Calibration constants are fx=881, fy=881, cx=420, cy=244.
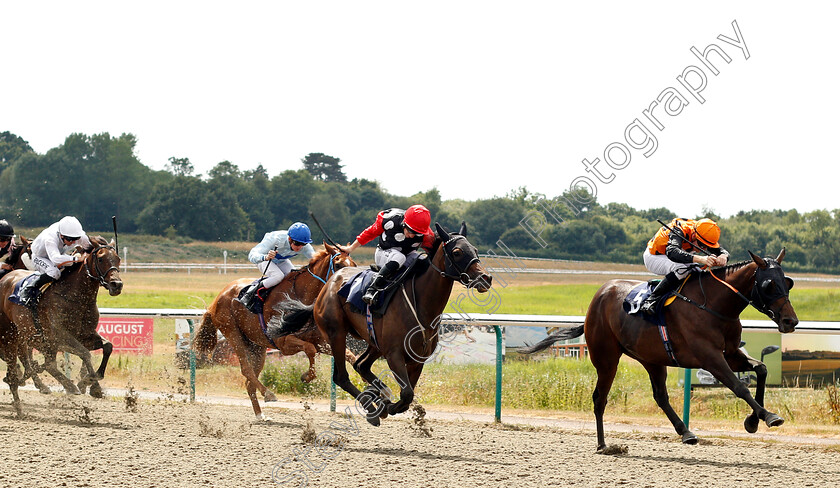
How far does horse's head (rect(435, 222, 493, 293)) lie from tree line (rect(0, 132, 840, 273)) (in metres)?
25.3

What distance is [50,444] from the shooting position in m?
6.89

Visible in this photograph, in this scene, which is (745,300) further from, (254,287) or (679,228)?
(254,287)

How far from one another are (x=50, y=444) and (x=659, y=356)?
4886mm

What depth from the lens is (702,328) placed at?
6.81 meters

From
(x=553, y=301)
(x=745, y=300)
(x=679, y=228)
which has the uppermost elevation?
(x=679, y=228)

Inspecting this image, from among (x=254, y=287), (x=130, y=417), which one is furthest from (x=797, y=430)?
(x=130, y=417)

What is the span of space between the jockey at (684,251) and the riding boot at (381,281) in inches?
80.5

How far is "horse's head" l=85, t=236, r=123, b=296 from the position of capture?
883cm

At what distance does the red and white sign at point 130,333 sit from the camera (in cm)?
1288

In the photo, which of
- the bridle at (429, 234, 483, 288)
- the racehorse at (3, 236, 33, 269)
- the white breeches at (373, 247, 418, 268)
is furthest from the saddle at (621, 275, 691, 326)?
the racehorse at (3, 236, 33, 269)

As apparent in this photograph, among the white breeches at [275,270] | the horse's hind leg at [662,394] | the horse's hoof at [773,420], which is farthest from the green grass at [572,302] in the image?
the horse's hoof at [773,420]

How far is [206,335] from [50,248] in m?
1.98

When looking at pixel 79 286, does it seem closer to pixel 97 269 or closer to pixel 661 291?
pixel 97 269

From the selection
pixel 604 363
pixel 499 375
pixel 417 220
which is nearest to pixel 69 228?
pixel 417 220
